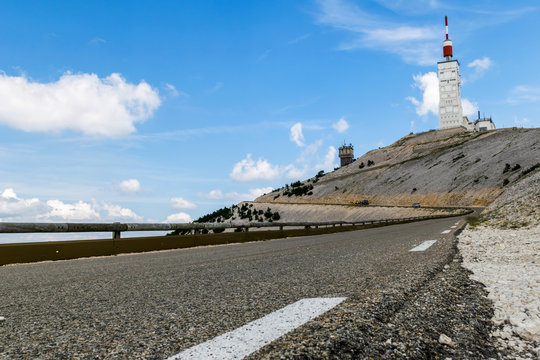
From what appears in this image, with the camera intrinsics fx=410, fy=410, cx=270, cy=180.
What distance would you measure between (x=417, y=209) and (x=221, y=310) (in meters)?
77.8

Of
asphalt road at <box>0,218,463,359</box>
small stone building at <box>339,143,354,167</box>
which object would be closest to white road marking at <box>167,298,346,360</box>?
asphalt road at <box>0,218,463,359</box>

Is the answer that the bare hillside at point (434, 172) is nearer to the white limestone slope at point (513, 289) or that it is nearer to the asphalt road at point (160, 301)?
the white limestone slope at point (513, 289)

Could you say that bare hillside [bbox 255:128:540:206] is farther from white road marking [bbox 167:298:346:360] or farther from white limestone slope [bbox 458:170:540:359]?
white road marking [bbox 167:298:346:360]

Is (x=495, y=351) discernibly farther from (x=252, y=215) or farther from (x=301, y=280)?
(x=252, y=215)

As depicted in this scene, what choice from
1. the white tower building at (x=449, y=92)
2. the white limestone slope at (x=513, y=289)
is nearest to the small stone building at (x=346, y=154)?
the white tower building at (x=449, y=92)

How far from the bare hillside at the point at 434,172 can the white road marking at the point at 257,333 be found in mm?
79571

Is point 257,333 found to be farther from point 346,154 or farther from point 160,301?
point 346,154

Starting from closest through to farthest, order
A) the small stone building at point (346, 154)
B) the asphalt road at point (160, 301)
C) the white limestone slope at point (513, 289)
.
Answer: the asphalt road at point (160, 301)
the white limestone slope at point (513, 289)
the small stone building at point (346, 154)

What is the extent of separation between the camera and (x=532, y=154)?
8062 cm

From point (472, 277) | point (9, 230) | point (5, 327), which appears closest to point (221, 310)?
point (5, 327)

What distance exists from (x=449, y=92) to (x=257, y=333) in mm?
201900

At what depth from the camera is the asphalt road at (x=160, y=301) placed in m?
2.47

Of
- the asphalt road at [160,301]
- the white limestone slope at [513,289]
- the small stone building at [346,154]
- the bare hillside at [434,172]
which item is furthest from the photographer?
the small stone building at [346,154]

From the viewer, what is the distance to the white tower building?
17675cm
